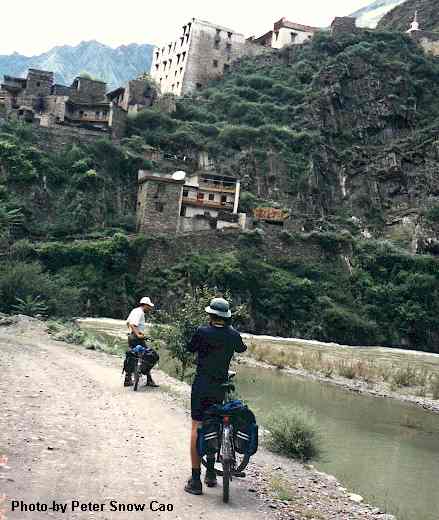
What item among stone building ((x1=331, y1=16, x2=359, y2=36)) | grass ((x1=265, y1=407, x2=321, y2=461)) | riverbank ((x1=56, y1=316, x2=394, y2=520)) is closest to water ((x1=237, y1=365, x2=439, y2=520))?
grass ((x1=265, y1=407, x2=321, y2=461))

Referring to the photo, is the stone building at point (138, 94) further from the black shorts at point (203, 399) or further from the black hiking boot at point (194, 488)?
the black hiking boot at point (194, 488)

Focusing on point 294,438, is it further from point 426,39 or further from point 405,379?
point 426,39

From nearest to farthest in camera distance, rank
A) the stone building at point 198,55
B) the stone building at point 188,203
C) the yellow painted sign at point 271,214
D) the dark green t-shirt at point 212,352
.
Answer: the dark green t-shirt at point 212,352 < the stone building at point 188,203 < the yellow painted sign at point 271,214 < the stone building at point 198,55

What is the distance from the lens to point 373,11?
17950 cm

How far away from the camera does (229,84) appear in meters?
89.8

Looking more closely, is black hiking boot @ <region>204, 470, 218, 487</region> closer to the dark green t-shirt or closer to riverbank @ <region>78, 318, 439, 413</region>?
the dark green t-shirt

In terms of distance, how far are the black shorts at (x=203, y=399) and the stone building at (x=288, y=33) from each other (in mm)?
98813

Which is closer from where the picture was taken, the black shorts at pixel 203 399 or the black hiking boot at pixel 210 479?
the black shorts at pixel 203 399

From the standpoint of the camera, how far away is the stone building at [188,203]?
187ft

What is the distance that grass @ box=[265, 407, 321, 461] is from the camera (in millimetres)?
11289

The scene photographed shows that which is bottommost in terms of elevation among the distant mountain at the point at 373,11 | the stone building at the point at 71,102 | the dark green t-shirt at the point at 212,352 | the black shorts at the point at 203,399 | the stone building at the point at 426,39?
the black shorts at the point at 203,399

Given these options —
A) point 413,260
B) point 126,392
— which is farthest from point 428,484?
point 413,260

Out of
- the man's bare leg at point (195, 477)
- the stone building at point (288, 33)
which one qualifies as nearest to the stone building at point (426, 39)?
the stone building at point (288, 33)

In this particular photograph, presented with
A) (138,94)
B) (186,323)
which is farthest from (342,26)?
(186,323)
